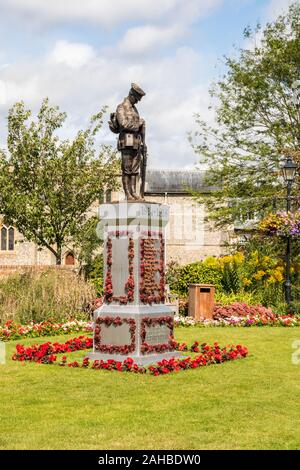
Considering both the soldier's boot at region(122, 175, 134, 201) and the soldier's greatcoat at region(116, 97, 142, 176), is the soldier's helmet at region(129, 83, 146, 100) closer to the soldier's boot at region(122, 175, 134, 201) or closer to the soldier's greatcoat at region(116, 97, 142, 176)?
the soldier's greatcoat at region(116, 97, 142, 176)

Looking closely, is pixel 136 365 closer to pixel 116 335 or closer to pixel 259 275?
pixel 116 335

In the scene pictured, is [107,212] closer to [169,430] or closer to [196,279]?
[169,430]

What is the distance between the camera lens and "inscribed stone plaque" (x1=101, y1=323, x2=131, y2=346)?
A: 12.0 m

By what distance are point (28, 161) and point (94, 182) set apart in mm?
Result: 3062

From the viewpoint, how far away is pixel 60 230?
1214 inches

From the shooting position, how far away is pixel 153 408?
8.20 m

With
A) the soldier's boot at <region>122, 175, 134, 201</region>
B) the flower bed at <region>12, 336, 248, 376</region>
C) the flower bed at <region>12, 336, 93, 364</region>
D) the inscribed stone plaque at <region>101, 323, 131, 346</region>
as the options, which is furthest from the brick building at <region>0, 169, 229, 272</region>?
the inscribed stone plaque at <region>101, 323, 131, 346</region>

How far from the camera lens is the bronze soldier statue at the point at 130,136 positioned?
40.3 feet

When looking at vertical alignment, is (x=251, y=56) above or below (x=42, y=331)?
above

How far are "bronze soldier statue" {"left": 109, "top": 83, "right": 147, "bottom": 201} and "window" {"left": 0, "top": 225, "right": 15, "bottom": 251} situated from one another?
124 ft

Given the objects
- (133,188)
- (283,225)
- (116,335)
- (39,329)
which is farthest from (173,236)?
(116,335)

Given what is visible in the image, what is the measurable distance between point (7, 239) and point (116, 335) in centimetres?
3848
